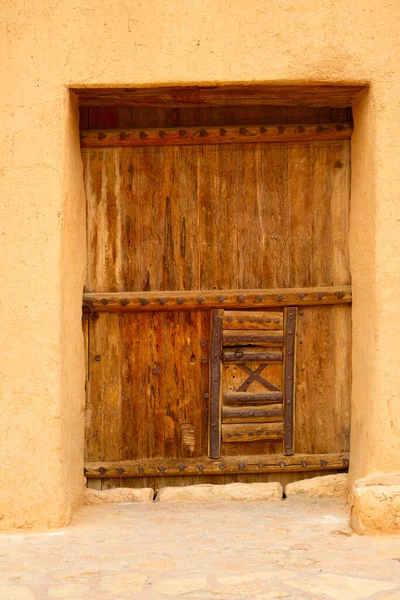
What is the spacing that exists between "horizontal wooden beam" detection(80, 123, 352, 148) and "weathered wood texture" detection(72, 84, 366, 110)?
0.15 meters

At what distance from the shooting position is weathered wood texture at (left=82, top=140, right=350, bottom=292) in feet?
14.2

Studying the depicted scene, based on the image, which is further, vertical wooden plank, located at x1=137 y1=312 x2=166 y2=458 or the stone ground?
vertical wooden plank, located at x1=137 y1=312 x2=166 y2=458

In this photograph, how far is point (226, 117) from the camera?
172 inches

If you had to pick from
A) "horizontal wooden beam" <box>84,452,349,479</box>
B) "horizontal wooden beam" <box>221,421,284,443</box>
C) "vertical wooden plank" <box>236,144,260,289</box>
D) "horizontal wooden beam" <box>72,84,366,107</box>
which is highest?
"horizontal wooden beam" <box>72,84,366,107</box>

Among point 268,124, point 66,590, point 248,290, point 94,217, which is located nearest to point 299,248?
point 248,290

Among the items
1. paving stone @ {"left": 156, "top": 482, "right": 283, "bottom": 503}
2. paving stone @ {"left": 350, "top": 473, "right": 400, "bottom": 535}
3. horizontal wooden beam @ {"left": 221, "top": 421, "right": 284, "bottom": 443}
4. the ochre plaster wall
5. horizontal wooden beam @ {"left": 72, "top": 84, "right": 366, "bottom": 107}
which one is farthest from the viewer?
horizontal wooden beam @ {"left": 221, "top": 421, "right": 284, "bottom": 443}

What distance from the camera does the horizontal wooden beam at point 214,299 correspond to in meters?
4.27

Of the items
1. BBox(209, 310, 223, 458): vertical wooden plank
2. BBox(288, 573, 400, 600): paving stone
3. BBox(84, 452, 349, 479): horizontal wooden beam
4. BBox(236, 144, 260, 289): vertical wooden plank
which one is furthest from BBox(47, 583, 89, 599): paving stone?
BBox(236, 144, 260, 289): vertical wooden plank

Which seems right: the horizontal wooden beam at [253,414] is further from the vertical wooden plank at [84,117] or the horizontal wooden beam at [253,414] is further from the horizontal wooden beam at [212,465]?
the vertical wooden plank at [84,117]

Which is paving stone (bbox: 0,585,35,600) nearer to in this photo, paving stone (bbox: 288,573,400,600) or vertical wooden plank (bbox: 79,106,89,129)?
paving stone (bbox: 288,573,400,600)

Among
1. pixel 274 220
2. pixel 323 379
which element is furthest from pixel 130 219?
pixel 323 379

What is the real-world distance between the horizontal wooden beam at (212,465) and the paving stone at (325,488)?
0.27ft

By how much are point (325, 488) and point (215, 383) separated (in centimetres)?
77

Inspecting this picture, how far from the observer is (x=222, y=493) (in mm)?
4215
